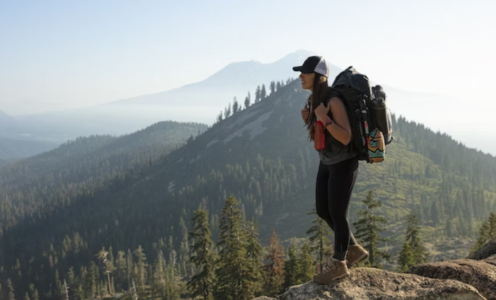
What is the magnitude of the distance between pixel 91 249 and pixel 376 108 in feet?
626

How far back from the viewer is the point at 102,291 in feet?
373

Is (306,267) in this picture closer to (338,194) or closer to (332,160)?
(338,194)

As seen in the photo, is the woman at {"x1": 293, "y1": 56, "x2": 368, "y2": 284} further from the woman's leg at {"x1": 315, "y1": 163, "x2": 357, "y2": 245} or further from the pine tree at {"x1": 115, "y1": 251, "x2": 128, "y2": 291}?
the pine tree at {"x1": 115, "y1": 251, "x2": 128, "y2": 291}

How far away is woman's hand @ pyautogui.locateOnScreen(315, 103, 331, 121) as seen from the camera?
5.29 meters

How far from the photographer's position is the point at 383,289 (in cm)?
605

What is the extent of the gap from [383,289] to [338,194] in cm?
192

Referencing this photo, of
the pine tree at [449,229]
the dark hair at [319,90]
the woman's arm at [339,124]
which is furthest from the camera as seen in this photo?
the pine tree at [449,229]

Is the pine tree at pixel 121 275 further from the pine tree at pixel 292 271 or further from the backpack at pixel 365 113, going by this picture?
the backpack at pixel 365 113

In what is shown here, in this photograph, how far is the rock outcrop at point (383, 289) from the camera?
229 inches

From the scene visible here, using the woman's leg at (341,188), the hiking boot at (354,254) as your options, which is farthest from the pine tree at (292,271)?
the woman's leg at (341,188)

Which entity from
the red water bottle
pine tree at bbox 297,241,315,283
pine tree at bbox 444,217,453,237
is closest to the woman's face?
the red water bottle

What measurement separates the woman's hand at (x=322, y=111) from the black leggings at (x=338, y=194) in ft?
2.71

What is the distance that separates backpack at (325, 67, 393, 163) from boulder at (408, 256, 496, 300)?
3.42 metres

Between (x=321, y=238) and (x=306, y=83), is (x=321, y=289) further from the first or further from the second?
(x=321, y=238)
